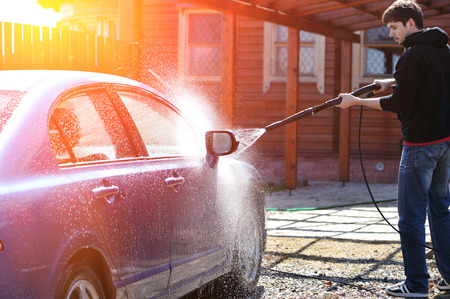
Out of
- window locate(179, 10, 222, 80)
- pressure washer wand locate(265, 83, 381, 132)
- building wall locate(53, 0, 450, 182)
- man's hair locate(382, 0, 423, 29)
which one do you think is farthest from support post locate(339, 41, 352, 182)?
man's hair locate(382, 0, 423, 29)

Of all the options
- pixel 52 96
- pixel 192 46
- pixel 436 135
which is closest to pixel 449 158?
pixel 436 135

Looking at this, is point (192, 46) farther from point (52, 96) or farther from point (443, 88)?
point (52, 96)

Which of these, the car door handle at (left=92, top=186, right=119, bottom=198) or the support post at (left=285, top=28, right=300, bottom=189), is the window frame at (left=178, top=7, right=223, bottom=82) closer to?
the support post at (left=285, top=28, right=300, bottom=189)

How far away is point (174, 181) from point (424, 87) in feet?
7.24

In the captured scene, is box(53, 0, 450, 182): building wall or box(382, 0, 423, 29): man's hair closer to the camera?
box(382, 0, 423, 29): man's hair

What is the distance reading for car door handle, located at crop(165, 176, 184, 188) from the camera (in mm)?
4605

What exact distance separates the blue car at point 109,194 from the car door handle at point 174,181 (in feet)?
0.03

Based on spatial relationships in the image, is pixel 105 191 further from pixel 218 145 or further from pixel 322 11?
pixel 322 11

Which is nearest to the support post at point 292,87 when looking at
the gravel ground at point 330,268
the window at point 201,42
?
the window at point 201,42

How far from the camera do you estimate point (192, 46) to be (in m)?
18.1

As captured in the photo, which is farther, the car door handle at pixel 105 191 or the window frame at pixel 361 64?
the window frame at pixel 361 64

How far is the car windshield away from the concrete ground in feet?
19.0

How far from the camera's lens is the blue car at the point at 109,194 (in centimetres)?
326

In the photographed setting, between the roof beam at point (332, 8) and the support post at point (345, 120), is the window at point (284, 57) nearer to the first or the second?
the support post at point (345, 120)
